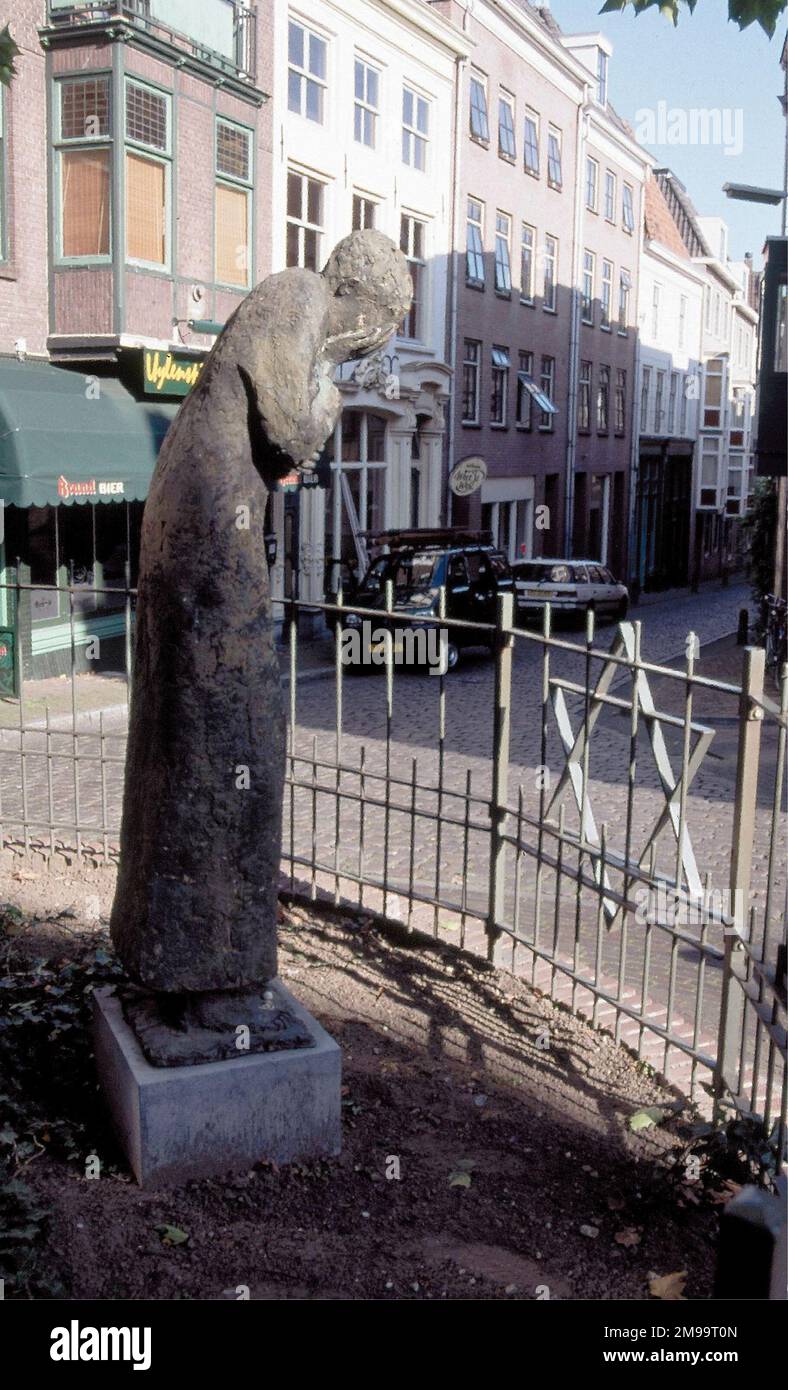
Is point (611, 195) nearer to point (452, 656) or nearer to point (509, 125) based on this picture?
point (509, 125)

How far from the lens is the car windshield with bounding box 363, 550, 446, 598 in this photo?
20062mm

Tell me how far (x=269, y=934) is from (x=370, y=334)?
1.89 m

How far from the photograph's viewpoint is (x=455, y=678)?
61.9 ft

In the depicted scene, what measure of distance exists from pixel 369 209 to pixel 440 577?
910 centimetres

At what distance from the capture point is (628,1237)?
389 centimetres

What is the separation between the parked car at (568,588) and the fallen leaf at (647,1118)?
71.6 feet

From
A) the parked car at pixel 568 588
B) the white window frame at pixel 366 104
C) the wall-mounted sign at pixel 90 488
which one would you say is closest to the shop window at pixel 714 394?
the parked car at pixel 568 588

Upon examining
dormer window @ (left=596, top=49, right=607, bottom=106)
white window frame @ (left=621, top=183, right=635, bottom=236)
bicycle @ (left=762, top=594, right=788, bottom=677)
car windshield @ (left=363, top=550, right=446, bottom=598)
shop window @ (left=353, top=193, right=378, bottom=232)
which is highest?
dormer window @ (left=596, top=49, right=607, bottom=106)

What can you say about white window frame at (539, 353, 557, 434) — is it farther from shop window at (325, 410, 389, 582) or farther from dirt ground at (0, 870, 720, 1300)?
dirt ground at (0, 870, 720, 1300)

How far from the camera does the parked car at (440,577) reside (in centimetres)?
1950

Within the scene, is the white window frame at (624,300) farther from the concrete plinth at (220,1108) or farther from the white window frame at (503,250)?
the concrete plinth at (220,1108)

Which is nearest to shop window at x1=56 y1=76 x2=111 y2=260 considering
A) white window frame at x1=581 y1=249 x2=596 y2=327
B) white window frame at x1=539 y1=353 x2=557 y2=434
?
white window frame at x1=539 y1=353 x2=557 y2=434
